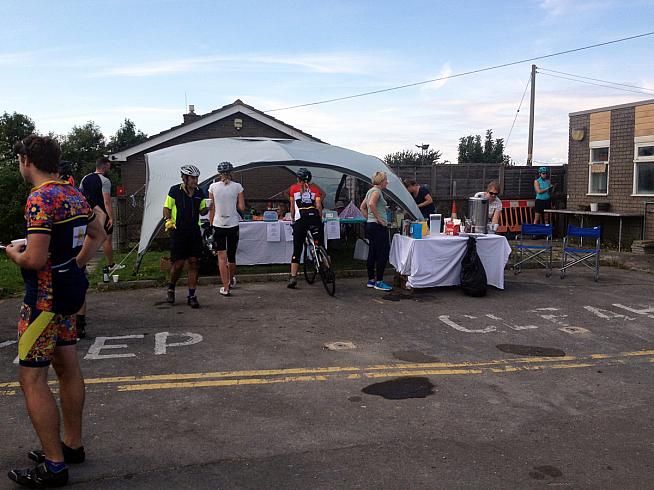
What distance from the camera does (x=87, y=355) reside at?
614cm

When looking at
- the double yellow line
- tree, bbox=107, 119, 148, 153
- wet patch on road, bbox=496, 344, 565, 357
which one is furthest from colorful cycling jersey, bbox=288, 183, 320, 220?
tree, bbox=107, 119, 148, 153

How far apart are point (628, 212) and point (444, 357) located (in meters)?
11.6

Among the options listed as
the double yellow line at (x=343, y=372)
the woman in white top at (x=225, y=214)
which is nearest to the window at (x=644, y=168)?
the double yellow line at (x=343, y=372)

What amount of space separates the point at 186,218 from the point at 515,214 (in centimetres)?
1356

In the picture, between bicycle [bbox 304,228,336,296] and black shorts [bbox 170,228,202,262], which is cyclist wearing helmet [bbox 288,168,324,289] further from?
black shorts [bbox 170,228,202,262]

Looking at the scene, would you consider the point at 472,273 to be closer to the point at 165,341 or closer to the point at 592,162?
the point at 165,341

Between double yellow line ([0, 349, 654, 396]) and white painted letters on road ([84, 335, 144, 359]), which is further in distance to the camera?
white painted letters on road ([84, 335, 144, 359])

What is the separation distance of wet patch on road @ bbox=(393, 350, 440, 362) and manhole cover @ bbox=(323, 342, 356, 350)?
507mm

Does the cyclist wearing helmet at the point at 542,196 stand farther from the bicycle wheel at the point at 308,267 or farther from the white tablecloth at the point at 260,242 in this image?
the bicycle wheel at the point at 308,267

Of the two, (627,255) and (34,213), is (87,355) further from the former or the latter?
(627,255)

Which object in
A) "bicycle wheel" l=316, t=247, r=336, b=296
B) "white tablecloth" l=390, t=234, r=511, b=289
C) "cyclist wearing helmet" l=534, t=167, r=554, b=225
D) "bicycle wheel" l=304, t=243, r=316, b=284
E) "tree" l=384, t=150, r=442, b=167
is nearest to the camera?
"bicycle wheel" l=316, t=247, r=336, b=296

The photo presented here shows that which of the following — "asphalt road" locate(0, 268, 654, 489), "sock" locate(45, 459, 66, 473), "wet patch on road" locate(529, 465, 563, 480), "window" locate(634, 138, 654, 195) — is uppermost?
"window" locate(634, 138, 654, 195)

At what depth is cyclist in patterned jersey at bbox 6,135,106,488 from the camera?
342 centimetres

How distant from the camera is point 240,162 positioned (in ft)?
36.4
